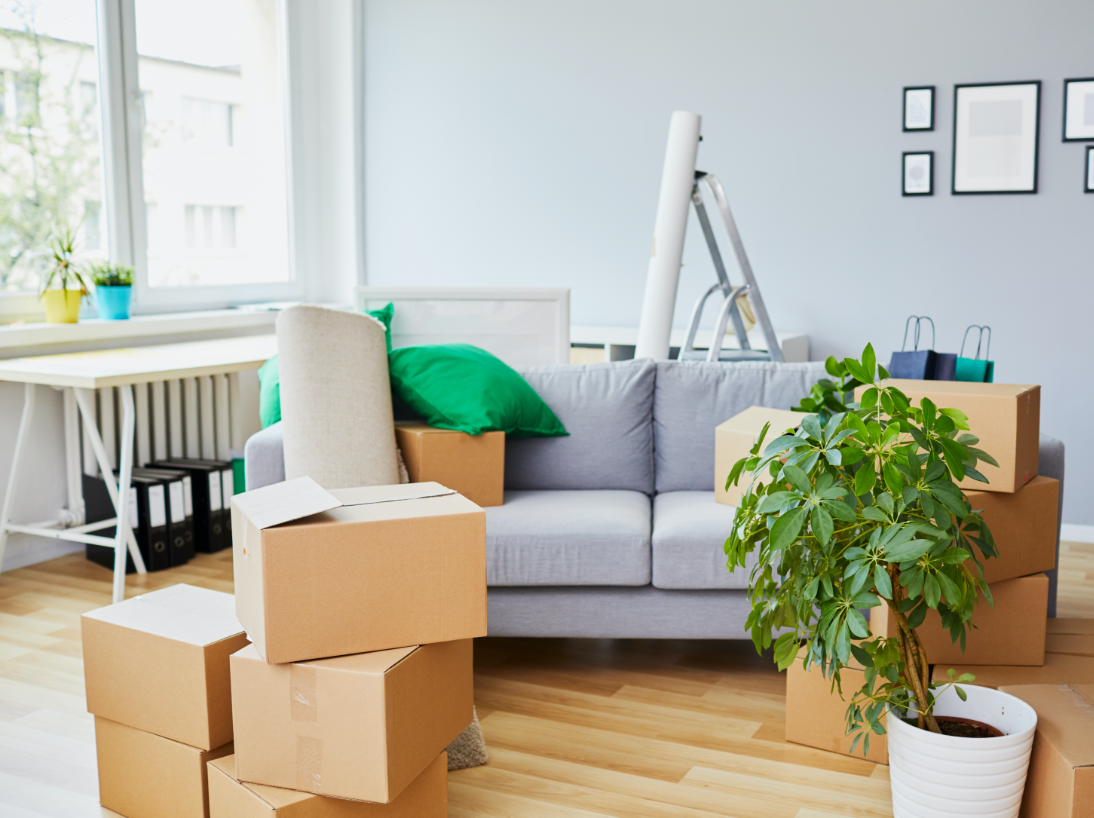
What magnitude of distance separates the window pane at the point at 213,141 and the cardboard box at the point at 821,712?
3.17 m

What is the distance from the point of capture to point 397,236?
4.92m

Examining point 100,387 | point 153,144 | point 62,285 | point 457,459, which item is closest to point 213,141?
point 153,144

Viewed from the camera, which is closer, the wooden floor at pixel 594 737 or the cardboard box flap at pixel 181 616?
the cardboard box flap at pixel 181 616

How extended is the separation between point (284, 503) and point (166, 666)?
0.38m

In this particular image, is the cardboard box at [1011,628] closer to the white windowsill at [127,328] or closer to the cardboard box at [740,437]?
the cardboard box at [740,437]

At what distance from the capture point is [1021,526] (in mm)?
2027

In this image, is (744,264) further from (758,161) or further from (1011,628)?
(1011,628)

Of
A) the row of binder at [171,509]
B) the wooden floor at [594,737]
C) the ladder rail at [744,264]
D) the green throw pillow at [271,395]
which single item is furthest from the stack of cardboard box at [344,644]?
the ladder rail at [744,264]

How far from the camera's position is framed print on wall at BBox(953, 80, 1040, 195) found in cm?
367

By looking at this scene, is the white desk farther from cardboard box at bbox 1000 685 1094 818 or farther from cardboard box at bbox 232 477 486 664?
cardboard box at bbox 1000 685 1094 818

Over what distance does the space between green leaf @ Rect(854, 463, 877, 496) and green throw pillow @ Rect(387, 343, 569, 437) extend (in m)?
1.10

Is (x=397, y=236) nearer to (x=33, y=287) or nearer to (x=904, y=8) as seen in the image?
(x=33, y=287)

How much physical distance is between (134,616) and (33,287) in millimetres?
2213

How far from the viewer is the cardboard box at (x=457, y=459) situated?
96.0 inches
